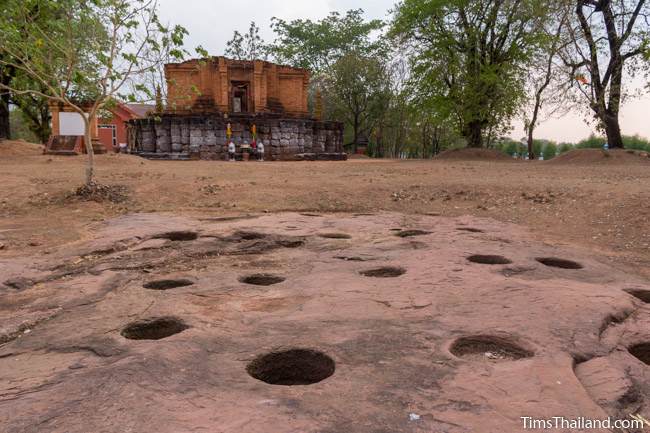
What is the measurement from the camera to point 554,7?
18.9 m

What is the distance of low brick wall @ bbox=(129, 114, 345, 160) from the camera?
2406 centimetres

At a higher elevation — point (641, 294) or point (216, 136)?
point (216, 136)

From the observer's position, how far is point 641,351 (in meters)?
2.76

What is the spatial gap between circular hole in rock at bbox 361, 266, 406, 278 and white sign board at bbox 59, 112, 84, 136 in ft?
77.1

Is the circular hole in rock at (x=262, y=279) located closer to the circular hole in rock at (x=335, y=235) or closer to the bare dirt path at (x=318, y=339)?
the bare dirt path at (x=318, y=339)

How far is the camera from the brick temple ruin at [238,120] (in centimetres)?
2411

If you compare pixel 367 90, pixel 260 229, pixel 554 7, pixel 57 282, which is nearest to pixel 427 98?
pixel 554 7

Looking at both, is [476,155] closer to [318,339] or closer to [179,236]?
[179,236]

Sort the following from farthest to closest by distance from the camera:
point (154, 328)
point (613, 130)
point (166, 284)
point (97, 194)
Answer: point (613, 130), point (97, 194), point (166, 284), point (154, 328)

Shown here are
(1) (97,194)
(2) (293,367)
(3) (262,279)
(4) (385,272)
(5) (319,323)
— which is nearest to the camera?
(2) (293,367)

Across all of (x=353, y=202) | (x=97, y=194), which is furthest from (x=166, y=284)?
(x=97, y=194)

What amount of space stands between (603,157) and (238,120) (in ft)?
53.6

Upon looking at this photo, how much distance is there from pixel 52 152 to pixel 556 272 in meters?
20.0

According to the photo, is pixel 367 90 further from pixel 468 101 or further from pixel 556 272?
pixel 556 272
